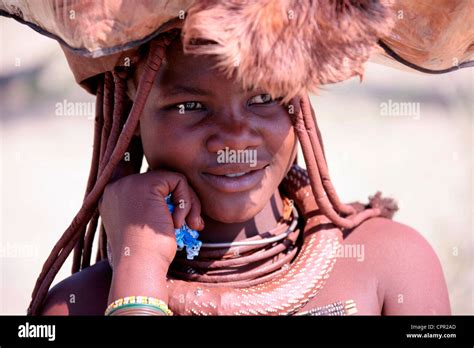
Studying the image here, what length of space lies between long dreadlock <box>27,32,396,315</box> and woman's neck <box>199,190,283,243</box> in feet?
0.37

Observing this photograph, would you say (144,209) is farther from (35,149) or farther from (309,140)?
(35,149)

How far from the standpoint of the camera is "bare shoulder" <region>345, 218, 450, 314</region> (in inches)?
69.5

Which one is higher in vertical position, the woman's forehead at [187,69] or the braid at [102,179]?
the woman's forehead at [187,69]

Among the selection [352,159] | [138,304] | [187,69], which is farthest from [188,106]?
[352,159]

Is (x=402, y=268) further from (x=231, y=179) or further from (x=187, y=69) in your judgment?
(x=187, y=69)

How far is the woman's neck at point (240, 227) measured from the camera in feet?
5.75

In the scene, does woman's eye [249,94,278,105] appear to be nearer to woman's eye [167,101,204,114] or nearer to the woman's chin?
woman's eye [167,101,204,114]

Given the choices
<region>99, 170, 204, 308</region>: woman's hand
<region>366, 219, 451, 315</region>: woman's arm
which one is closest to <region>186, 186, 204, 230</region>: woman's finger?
<region>99, 170, 204, 308</region>: woman's hand

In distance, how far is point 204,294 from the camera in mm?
1632

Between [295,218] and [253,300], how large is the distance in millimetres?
282

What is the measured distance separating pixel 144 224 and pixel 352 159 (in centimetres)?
233

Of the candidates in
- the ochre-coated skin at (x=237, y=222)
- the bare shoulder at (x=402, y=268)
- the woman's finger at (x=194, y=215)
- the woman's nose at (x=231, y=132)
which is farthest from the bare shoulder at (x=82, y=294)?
the bare shoulder at (x=402, y=268)
